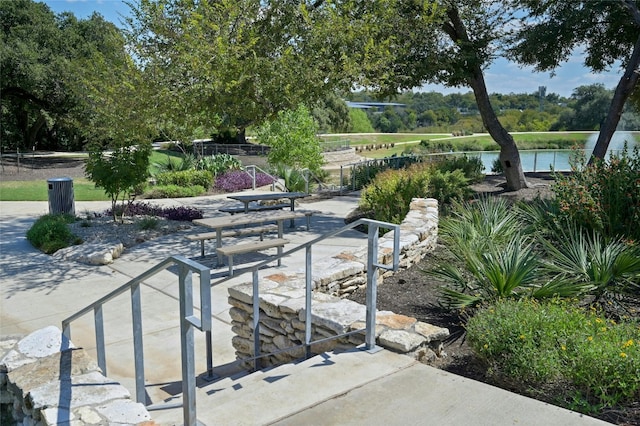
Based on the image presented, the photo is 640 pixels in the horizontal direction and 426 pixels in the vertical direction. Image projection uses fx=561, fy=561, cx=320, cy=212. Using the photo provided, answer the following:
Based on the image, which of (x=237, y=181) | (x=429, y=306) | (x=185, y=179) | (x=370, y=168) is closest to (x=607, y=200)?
(x=429, y=306)

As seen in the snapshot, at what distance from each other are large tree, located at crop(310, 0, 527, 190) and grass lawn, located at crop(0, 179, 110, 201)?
29.0 feet

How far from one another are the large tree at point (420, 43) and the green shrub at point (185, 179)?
8433 mm

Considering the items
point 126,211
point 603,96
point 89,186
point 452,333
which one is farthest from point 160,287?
point 603,96

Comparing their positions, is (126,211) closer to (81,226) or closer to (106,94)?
(81,226)

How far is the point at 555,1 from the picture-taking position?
13.1m

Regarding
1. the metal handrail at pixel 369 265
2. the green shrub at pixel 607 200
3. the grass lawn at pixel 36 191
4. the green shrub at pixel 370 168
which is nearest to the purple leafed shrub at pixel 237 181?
the green shrub at pixel 370 168

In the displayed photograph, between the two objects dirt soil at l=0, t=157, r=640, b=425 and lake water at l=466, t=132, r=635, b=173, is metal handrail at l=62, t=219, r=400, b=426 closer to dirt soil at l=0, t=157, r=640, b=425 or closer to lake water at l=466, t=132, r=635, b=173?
dirt soil at l=0, t=157, r=640, b=425

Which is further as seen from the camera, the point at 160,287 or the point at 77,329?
the point at 160,287

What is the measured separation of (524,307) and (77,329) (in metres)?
4.74

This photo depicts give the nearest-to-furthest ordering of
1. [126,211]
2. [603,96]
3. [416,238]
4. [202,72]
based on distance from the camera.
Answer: [416,238] → [202,72] → [126,211] → [603,96]

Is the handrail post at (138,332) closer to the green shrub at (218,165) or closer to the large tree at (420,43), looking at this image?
the large tree at (420,43)

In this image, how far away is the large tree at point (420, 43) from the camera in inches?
398

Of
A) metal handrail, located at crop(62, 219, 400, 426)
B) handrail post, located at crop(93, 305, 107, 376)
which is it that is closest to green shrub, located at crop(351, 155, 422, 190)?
metal handrail, located at crop(62, 219, 400, 426)

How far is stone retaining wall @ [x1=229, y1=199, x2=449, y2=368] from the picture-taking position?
→ 4197 mm
